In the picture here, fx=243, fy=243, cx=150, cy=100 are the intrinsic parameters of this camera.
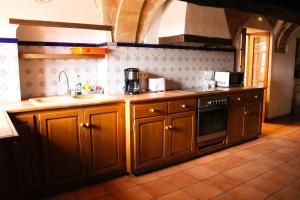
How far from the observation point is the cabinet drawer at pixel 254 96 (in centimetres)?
388

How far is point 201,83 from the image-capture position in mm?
4160

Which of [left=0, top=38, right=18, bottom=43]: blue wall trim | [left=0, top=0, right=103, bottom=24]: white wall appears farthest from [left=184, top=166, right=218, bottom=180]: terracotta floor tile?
[left=0, top=38, right=18, bottom=43]: blue wall trim

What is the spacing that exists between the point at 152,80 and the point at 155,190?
4.87ft

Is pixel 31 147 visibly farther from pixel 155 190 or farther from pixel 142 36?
pixel 142 36

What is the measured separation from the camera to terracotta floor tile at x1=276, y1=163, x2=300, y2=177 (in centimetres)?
288

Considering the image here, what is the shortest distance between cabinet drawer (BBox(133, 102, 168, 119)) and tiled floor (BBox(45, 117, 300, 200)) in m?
0.72

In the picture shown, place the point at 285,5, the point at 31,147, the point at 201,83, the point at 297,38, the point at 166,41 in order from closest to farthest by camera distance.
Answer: the point at 285,5 < the point at 31,147 < the point at 166,41 < the point at 201,83 < the point at 297,38

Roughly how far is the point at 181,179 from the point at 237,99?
5.33ft

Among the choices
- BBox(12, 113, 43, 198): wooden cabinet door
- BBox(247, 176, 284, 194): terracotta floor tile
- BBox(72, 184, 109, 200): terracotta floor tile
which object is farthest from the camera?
BBox(247, 176, 284, 194): terracotta floor tile

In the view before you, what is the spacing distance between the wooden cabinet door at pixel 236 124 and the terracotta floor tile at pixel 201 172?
88cm

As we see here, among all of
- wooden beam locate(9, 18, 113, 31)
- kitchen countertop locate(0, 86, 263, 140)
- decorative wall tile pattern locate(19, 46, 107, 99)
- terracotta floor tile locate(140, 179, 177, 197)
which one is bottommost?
terracotta floor tile locate(140, 179, 177, 197)

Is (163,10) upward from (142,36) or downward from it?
upward

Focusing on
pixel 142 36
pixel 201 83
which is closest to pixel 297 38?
pixel 201 83

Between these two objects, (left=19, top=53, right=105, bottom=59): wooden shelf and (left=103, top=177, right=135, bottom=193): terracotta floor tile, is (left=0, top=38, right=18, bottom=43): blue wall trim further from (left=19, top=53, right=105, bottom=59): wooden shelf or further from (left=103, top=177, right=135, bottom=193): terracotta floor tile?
(left=103, top=177, right=135, bottom=193): terracotta floor tile
